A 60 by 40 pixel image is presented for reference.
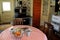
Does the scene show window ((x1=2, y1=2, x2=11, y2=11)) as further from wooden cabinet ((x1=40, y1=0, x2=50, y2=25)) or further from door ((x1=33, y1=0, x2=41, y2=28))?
wooden cabinet ((x1=40, y1=0, x2=50, y2=25))

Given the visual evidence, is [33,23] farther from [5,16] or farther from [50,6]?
[5,16]

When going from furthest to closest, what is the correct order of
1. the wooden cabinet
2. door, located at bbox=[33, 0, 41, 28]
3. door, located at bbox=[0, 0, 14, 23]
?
door, located at bbox=[0, 0, 14, 23] → the wooden cabinet → door, located at bbox=[33, 0, 41, 28]

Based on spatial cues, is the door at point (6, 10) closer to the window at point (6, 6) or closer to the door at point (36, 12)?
the window at point (6, 6)

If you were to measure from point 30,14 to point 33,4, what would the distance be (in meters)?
0.70

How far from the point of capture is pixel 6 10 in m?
7.32

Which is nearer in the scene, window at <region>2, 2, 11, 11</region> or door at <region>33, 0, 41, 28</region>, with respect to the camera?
door at <region>33, 0, 41, 28</region>

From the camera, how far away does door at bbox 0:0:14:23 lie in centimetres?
716

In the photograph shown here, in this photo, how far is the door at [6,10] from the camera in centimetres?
716

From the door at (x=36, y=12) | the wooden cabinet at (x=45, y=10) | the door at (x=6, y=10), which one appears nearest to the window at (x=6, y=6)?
the door at (x=6, y=10)

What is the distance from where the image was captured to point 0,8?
7.11 m

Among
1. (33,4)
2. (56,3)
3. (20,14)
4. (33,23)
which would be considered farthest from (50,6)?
(20,14)

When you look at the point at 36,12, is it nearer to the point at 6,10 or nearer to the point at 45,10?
the point at 45,10

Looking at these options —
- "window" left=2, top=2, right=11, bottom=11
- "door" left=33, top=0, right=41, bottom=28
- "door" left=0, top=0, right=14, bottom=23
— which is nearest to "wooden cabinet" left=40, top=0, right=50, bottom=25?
"door" left=33, top=0, right=41, bottom=28

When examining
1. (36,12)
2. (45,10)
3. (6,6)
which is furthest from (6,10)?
(45,10)
